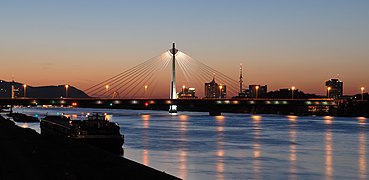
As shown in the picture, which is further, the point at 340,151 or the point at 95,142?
the point at 340,151

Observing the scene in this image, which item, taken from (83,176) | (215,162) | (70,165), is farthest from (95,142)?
(83,176)

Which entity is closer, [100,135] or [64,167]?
[64,167]

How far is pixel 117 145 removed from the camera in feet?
168

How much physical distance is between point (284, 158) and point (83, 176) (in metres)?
26.5

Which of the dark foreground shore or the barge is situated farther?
the barge

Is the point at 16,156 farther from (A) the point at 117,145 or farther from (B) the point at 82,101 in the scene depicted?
(B) the point at 82,101

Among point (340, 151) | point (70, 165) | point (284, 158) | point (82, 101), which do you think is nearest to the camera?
point (70, 165)

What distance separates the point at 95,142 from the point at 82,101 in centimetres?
8840

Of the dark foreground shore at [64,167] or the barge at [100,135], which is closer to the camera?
the dark foreground shore at [64,167]

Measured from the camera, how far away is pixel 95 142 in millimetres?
51438

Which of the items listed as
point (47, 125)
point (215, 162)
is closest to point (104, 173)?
point (215, 162)

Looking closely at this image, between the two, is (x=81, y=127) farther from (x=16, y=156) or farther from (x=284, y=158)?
(x=16, y=156)

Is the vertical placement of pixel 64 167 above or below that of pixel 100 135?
below

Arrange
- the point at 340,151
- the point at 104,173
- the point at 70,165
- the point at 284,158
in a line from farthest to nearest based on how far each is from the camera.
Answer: the point at 340,151, the point at 284,158, the point at 70,165, the point at 104,173
